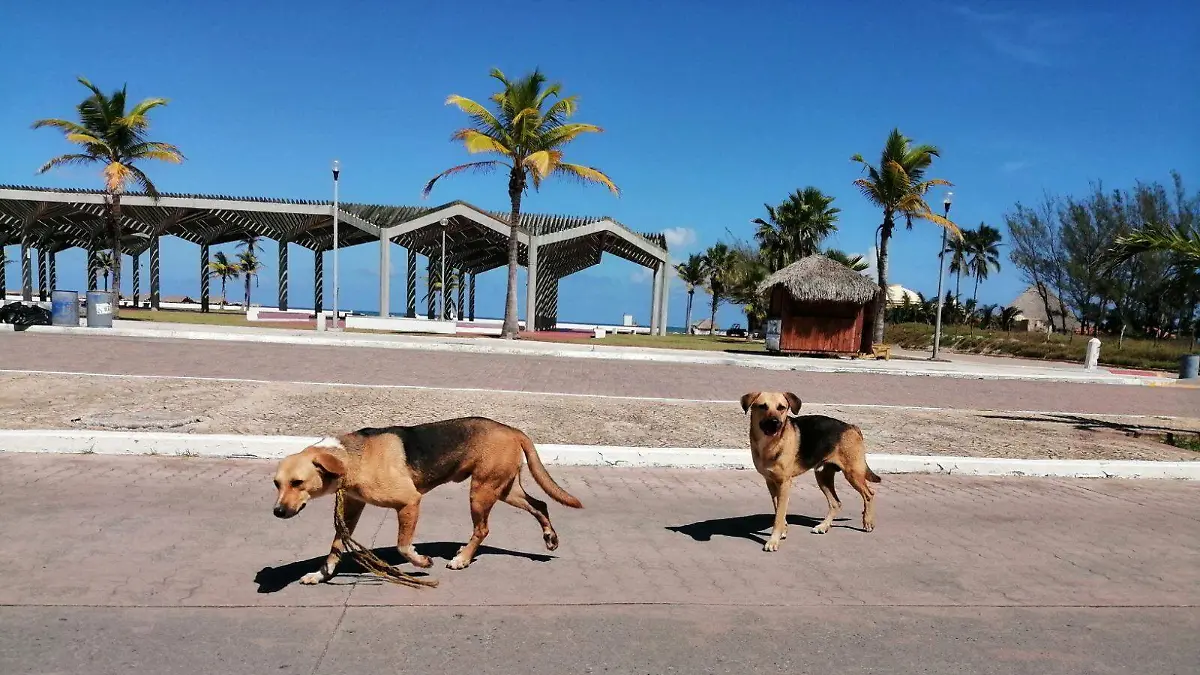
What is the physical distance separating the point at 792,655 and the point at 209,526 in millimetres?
4144

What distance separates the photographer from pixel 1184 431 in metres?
13.5

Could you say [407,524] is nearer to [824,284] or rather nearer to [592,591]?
[592,591]

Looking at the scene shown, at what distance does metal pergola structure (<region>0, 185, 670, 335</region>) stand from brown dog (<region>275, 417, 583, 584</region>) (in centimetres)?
3320

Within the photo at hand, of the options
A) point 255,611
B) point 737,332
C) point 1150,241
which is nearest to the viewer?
point 255,611

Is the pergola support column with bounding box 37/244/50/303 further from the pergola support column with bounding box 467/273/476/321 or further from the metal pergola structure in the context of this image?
the pergola support column with bounding box 467/273/476/321

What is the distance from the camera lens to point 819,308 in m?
28.3

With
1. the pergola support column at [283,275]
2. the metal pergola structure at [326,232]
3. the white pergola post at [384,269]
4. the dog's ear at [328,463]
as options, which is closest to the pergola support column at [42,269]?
the metal pergola structure at [326,232]

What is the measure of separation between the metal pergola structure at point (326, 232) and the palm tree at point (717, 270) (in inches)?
473

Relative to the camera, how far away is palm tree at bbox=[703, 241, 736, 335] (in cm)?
6169

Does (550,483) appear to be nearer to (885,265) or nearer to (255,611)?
(255,611)

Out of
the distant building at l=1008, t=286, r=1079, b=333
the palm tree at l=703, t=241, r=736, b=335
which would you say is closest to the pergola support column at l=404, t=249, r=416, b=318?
the palm tree at l=703, t=241, r=736, b=335

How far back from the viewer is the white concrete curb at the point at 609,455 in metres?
7.87

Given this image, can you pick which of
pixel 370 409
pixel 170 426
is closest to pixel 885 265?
pixel 370 409

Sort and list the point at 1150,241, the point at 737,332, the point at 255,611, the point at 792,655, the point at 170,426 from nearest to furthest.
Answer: the point at 792,655, the point at 255,611, the point at 170,426, the point at 1150,241, the point at 737,332
